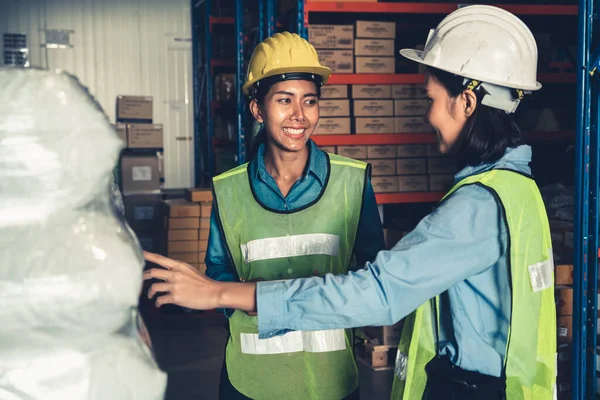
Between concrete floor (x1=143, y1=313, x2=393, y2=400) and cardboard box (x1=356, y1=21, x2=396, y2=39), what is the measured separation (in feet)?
8.30

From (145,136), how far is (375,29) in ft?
13.8

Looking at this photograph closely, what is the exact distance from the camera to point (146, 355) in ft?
3.33

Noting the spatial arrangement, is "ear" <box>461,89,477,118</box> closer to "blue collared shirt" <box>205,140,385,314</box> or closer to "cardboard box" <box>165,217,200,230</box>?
"blue collared shirt" <box>205,140,385,314</box>

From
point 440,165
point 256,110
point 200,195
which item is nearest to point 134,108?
point 200,195

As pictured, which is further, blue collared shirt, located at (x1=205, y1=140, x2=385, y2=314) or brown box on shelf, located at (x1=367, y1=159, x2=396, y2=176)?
brown box on shelf, located at (x1=367, y1=159, x2=396, y2=176)

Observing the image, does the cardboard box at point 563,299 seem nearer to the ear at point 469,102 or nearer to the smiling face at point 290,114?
the smiling face at point 290,114

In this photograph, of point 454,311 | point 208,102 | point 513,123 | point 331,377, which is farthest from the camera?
point 208,102

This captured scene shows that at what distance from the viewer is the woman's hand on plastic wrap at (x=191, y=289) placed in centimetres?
137

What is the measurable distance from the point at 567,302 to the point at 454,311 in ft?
9.36

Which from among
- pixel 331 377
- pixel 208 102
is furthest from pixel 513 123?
pixel 208 102

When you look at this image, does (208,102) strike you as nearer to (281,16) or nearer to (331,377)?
(281,16)

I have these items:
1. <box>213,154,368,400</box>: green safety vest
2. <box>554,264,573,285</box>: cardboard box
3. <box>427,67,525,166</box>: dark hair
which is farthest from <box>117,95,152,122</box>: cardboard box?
<box>427,67,525,166</box>: dark hair

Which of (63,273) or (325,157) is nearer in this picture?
(63,273)

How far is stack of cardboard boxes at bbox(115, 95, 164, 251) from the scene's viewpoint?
7871 mm
